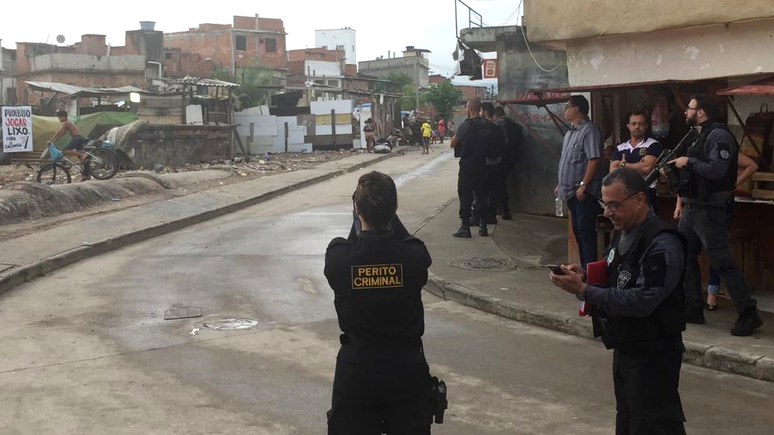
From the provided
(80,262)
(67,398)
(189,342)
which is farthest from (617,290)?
(80,262)

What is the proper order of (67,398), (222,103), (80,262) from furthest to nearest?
(222,103)
(80,262)
(67,398)

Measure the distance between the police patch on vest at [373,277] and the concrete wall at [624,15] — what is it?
Answer: 6061 mm

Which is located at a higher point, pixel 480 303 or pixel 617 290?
pixel 617 290

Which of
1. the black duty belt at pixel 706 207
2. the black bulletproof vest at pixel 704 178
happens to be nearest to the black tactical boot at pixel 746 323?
the black duty belt at pixel 706 207

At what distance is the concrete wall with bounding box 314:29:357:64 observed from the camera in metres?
111

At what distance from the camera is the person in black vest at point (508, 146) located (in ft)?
46.2

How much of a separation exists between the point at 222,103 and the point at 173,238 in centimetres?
2405

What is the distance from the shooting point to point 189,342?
7191 mm

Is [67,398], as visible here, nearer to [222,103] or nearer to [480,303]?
[480,303]

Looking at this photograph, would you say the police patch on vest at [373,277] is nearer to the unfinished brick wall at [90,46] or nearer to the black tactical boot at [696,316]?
the black tactical boot at [696,316]

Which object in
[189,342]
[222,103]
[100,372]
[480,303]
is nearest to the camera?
[100,372]

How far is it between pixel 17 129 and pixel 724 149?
79.3 feet

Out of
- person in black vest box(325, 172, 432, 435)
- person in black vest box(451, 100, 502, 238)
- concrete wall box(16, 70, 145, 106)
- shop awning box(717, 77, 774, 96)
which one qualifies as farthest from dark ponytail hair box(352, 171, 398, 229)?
concrete wall box(16, 70, 145, 106)

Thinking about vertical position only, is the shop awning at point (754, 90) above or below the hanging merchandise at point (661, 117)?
above
